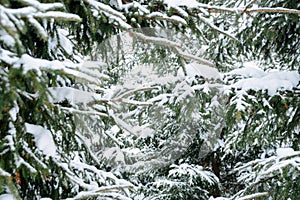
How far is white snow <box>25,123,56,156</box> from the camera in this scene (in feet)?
6.01

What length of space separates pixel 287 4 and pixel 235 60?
3181 millimetres

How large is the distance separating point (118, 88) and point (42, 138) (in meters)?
1.76

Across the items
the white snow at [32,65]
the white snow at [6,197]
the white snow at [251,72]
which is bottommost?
the white snow at [6,197]

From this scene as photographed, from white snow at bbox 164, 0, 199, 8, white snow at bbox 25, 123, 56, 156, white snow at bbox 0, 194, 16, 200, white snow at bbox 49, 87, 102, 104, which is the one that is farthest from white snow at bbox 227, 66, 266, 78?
white snow at bbox 0, 194, 16, 200

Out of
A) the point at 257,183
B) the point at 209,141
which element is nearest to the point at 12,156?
the point at 257,183

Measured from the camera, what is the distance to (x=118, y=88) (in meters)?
3.56

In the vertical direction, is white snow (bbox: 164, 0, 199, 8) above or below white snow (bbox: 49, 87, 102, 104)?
above

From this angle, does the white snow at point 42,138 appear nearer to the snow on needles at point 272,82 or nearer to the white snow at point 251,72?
the snow on needles at point 272,82

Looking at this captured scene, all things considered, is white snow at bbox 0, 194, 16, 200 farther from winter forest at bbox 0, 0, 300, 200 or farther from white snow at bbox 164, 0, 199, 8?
white snow at bbox 164, 0, 199, 8

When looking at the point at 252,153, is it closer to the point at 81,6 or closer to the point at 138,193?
the point at 138,193

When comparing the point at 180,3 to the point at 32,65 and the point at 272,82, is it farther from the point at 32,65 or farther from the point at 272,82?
the point at 272,82

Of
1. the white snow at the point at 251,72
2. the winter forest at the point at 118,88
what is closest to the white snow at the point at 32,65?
the winter forest at the point at 118,88

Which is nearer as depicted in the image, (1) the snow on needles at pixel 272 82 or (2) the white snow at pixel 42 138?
(2) the white snow at pixel 42 138

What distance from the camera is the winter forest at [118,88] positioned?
150cm
